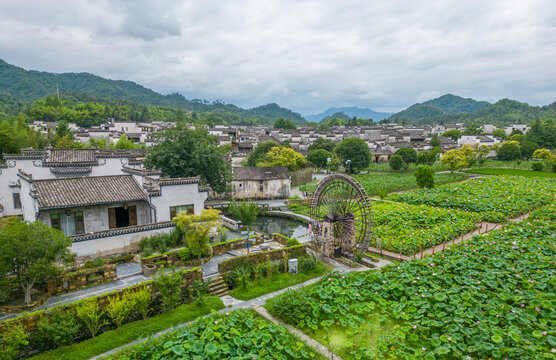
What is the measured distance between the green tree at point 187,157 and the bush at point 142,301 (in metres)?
16.1

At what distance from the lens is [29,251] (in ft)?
33.1

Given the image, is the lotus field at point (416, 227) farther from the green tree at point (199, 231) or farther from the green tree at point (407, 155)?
Result: the green tree at point (407, 155)

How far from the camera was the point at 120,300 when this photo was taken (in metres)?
9.94

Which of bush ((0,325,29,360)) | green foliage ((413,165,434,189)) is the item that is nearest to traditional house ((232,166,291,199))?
green foliage ((413,165,434,189))

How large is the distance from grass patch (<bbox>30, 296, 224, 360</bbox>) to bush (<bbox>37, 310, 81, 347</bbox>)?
31cm

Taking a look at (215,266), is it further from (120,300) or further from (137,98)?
(137,98)

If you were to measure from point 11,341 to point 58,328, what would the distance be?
96cm

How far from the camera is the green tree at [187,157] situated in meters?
25.4

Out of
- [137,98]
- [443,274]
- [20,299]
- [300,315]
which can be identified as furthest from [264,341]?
[137,98]

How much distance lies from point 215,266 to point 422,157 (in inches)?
1811

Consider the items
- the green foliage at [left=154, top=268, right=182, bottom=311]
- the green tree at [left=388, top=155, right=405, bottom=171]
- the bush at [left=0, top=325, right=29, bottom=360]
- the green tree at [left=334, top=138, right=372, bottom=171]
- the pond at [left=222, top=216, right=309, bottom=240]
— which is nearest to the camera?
the bush at [left=0, top=325, right=29, bottom=360]

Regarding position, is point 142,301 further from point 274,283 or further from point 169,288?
point 274,283

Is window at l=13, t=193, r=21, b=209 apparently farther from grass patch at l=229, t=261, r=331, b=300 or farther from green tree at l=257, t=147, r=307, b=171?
green tree at l=257, t=147, r=307, b=171

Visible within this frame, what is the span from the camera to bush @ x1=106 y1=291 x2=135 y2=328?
30.7ft
